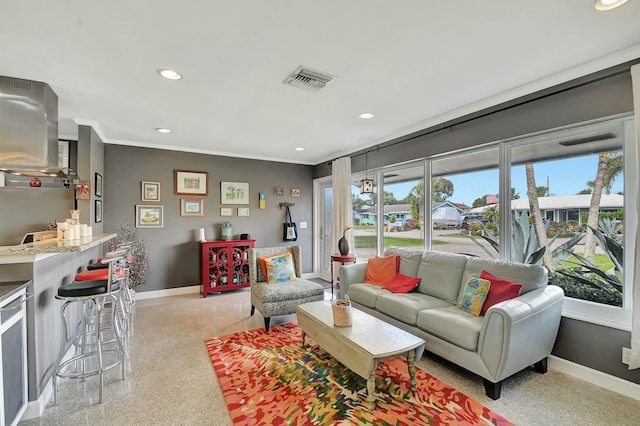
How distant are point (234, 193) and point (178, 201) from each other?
38.0 inches

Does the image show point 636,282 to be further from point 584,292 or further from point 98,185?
point 98,185

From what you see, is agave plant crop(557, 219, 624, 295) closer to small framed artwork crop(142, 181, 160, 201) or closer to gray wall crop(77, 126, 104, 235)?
gray wall crop(77, 126, 104, 235)

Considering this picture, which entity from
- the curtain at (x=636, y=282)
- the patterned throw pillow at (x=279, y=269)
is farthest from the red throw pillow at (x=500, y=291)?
the patterned throw pillow at (x=279, y=269)

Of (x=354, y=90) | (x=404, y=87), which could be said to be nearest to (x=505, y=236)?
(x=404, y=87)

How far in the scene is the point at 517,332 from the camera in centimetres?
211

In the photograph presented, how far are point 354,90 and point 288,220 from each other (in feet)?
12.0

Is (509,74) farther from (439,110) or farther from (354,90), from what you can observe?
(354,90)

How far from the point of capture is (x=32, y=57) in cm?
214

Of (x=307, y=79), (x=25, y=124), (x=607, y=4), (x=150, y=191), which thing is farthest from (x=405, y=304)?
(x=150, y=191)

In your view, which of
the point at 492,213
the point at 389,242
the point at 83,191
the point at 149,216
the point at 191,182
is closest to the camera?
the point at 492,213

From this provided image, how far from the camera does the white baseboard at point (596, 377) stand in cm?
214

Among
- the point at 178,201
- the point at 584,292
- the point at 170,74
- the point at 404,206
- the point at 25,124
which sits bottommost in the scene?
the point at 584,292

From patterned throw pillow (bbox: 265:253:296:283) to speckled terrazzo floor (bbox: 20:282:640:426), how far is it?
1.12 meters

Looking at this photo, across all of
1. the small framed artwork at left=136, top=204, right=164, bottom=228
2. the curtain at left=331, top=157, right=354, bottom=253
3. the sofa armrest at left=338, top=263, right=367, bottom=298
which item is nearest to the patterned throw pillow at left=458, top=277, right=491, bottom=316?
the sofa armrest at left=338, top=263, right=367, bottom=298
